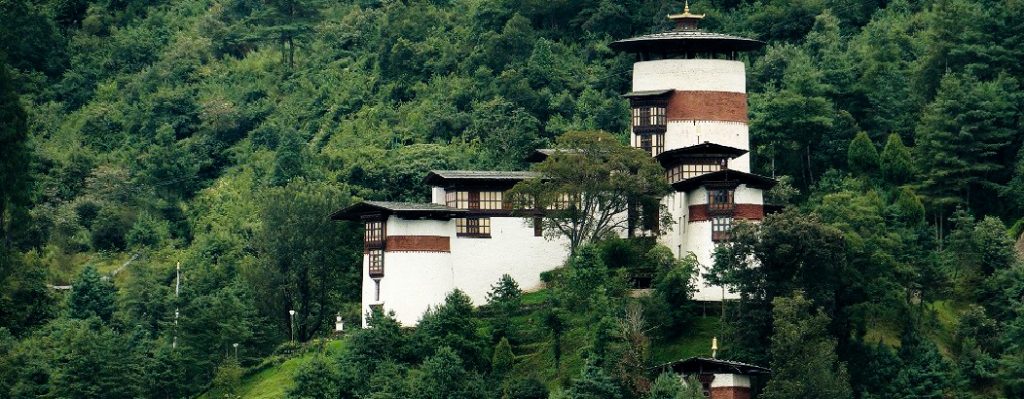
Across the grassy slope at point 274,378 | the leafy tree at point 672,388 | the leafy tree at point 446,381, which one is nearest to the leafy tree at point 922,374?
the leafy tree at point 672,388

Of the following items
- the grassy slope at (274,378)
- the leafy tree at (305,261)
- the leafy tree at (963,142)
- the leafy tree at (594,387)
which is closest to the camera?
the leafy tree at (594,387)

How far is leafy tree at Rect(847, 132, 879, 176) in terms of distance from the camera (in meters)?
106

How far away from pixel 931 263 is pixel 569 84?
3874 centimetres

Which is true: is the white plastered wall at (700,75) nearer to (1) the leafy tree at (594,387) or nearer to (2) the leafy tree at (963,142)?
(2) the leafy tree at (963,142)


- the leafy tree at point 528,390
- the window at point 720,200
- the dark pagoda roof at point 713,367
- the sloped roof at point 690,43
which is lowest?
the leafy tree at point 528,390

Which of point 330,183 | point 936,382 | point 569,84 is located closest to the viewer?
point 936,382

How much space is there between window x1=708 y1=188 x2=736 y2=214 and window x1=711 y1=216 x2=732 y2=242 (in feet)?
1.02

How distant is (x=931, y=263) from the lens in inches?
3760

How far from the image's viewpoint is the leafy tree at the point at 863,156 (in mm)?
105750

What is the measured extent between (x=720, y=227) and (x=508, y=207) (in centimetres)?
1190

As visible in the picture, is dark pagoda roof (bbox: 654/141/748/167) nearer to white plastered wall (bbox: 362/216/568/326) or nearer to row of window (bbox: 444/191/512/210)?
white plastered wall (bbox: 362/216/568/326)

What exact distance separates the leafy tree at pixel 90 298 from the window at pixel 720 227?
112 ft

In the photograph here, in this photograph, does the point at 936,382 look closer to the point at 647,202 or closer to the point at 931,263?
the point at 931,263

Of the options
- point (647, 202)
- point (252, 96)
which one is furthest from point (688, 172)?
point (252, 96)
